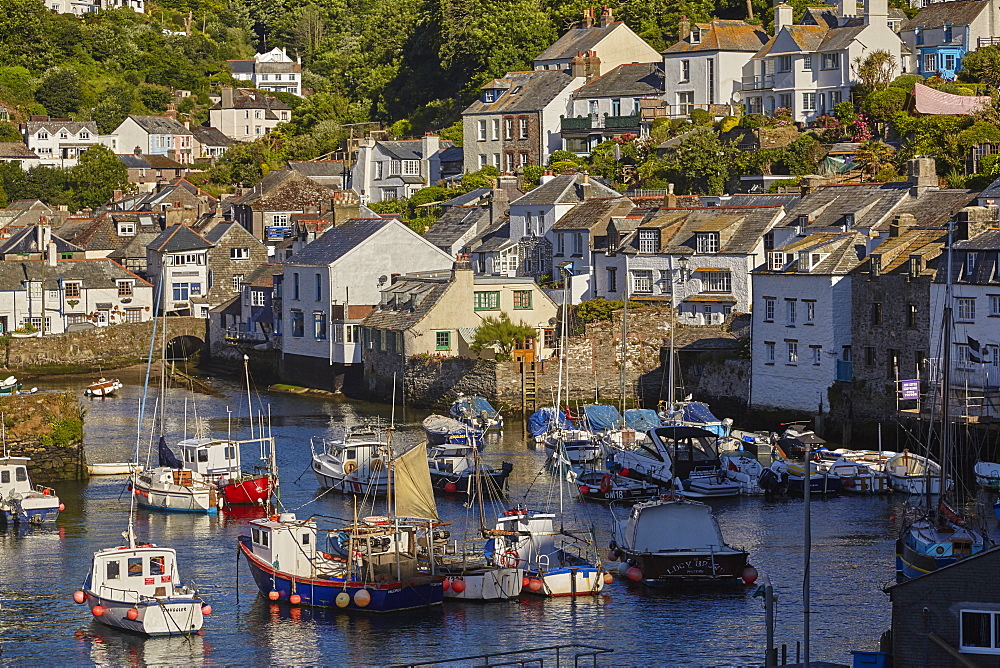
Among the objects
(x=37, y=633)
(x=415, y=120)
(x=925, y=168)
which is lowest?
(x=37, y=633)

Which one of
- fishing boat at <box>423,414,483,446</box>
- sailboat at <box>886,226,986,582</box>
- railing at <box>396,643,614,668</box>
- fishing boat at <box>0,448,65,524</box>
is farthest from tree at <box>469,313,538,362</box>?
railing at <box>396,643,614,668</box>

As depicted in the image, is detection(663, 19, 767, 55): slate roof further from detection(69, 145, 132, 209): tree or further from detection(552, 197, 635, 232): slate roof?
detection(69, 145, 132, 209): tree

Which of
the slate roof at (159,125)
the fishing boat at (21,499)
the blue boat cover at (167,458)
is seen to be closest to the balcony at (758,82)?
the blue boat cover at (167,458)

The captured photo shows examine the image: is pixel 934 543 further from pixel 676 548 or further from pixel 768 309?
pixel 768 309

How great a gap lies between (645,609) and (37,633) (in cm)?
1277

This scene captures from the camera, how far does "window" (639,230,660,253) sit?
71.4 metres

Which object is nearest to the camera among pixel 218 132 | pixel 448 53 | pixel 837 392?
pixel 837 392

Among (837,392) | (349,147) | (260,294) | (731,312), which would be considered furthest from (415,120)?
(837,392)

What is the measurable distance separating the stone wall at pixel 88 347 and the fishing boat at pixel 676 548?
4969 cm

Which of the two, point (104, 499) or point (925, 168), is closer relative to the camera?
point (104, 499)

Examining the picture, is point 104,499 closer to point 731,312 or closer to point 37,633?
point 37,633

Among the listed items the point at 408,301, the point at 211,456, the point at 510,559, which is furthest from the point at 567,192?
the point at 510,559

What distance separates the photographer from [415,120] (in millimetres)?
118312

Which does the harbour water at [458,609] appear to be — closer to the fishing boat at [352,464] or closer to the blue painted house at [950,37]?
the fishing boat at [352,464]
